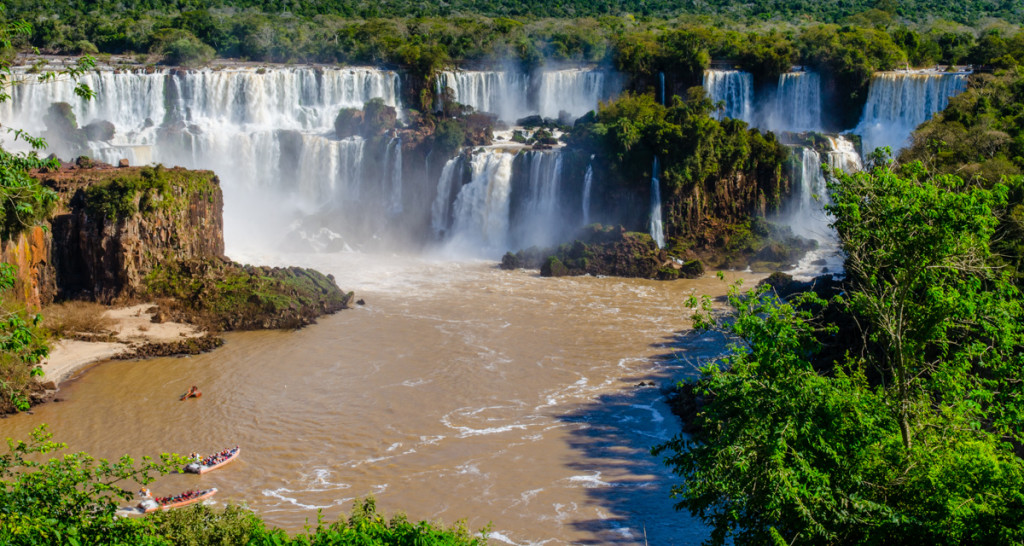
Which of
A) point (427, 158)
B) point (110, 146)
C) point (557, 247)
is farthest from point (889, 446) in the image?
point (110, 146)

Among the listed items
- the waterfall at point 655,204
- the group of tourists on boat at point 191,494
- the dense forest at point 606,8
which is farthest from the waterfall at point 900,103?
the group of tourists on boat at point 191,494

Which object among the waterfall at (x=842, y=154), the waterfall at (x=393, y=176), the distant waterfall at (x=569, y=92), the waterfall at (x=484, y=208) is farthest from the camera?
the distant waterfall at (x=569, y=92)

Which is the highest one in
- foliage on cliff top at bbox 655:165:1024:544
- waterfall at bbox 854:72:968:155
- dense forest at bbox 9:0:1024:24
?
dense forest at bbox 9:0:1024:24

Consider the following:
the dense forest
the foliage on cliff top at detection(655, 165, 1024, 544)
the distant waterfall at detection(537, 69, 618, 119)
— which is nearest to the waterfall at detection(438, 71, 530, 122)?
the distant waterfall at detection(537, 69, 618, 119)

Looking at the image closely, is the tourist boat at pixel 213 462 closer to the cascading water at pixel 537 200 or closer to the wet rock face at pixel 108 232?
the wet rock face at pixel 108 232

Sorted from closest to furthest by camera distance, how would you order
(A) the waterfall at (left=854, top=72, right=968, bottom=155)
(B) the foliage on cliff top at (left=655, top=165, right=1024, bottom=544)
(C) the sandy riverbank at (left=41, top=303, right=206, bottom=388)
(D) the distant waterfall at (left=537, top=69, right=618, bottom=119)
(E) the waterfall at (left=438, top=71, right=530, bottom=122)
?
(B) the foliage on cliff top at (left=655, top=165, right=1024, bottom=544) → (C) the sandy riverbank at (left=41, top=303, right=206, bottom=388) → (A) the waterfall at (left=854, top=72, right=968, bottom=155) → (E) the waterfall at (left=438, top=71, right=530, bottom=122) → (D) the distant waterfall at (left=537, top=69, right=618, bottom=119)

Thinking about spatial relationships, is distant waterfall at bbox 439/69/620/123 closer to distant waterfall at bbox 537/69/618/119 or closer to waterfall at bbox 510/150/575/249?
distant waterfall at bbox 537/69/618/119

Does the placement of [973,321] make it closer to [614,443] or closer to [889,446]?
[889,446]
